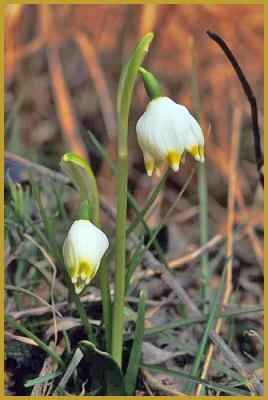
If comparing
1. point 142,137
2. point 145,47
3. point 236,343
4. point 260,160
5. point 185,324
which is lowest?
point 236,343

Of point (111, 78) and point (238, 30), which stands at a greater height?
point (238, 30)

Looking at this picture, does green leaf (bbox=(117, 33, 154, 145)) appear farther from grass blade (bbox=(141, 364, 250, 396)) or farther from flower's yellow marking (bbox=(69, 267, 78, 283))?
grass blade (bbox=(141, 364, 250, 396))

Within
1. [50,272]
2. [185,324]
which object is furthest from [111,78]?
[185,324]

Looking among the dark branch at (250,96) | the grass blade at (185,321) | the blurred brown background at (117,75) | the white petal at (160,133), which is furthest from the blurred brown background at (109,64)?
the white petal at (160,133)

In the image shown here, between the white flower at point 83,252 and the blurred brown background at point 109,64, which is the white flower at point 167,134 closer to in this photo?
the white flower at point 83,252

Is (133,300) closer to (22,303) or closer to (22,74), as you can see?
(22,303)

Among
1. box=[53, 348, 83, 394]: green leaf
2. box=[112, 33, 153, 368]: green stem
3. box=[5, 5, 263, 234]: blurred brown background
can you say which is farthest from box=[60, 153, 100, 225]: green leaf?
box=[5, 5, 263, 234]: blurred brown background
